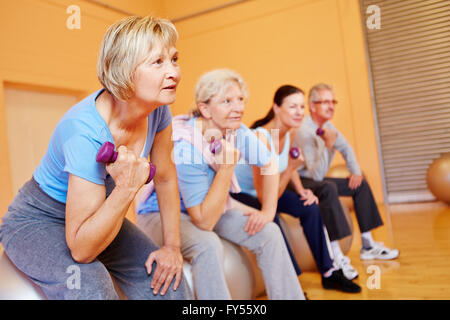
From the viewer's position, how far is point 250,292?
152cm

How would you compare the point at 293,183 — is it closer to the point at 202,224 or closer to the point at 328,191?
the point at 328,191

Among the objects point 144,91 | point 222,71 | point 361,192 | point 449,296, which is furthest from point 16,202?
point 361,192

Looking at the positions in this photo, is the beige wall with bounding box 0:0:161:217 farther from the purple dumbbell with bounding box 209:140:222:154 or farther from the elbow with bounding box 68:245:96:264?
the elbow with bounding box 68:245:96:264

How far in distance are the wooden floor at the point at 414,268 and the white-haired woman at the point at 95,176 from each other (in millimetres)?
959

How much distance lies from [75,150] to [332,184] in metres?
1.45

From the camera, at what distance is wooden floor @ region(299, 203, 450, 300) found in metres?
1.46

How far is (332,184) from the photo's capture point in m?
1.96

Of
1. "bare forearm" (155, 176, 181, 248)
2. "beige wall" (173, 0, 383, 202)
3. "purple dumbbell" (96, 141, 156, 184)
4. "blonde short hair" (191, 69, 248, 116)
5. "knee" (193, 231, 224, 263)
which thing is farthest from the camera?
"beige wall" (173, 0, 383, 202)

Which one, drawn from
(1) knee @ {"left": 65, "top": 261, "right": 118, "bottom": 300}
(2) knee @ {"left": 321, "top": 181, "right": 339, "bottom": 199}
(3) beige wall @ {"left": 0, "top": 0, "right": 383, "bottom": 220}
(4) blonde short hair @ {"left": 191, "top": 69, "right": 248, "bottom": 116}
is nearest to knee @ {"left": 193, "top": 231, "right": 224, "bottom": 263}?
(1) knee @ {"left": 65, "top": 261, "right": 118, "bottom": 300}

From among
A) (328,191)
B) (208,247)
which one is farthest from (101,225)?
(328,191)

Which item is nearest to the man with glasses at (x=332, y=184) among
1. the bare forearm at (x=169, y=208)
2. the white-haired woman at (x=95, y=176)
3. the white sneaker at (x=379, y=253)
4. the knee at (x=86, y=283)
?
the white sneaker at (x=379, y=253)

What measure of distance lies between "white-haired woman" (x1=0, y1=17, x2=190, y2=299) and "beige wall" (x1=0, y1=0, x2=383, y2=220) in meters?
1.62

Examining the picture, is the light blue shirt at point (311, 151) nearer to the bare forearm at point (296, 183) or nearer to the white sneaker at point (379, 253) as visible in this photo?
the bare forearm at point (296, 183)

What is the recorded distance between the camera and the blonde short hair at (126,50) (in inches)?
32.7
